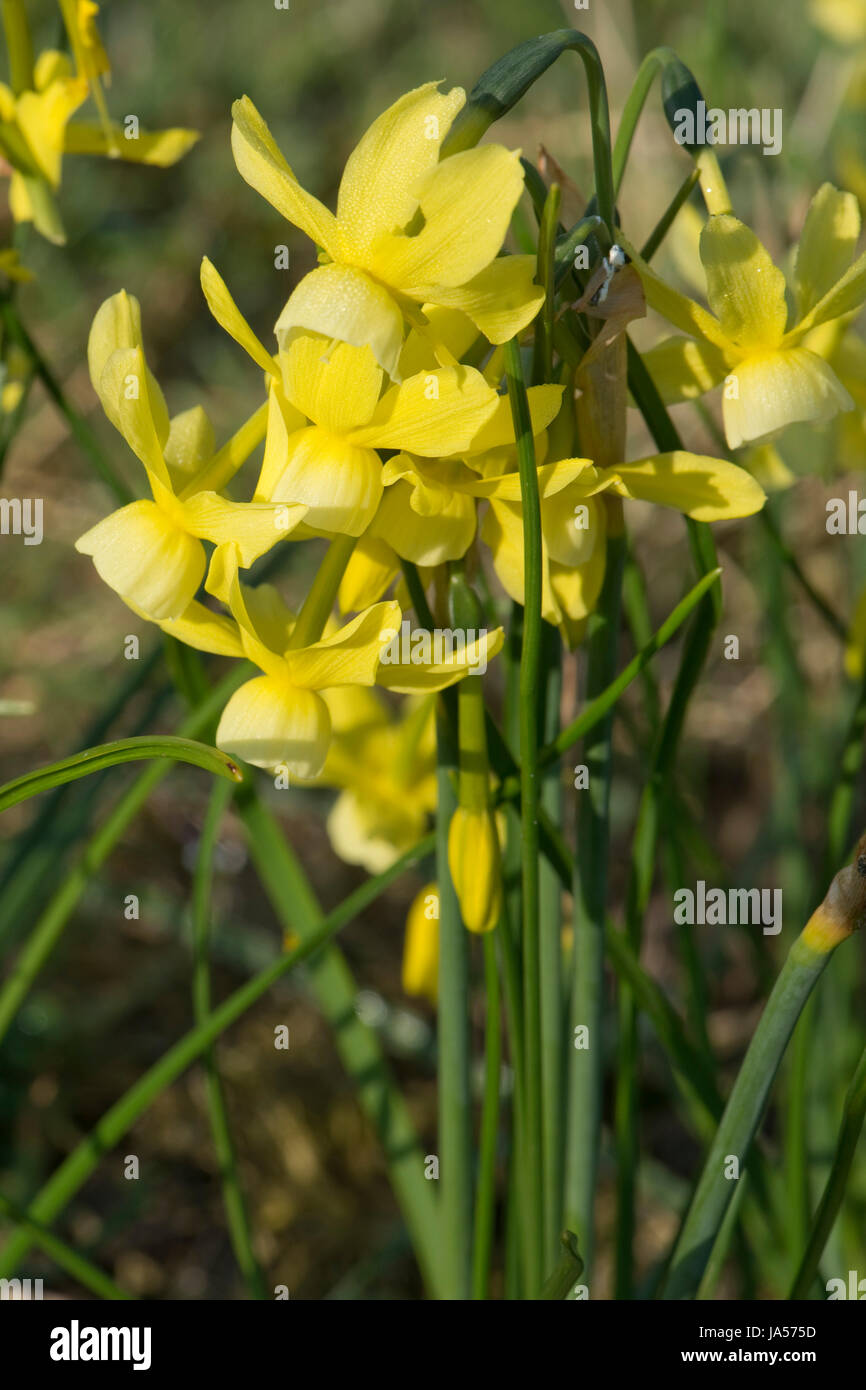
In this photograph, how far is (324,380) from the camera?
450mm

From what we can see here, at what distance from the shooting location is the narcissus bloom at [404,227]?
406 millimetres

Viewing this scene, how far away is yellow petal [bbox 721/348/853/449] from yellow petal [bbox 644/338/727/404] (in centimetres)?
3

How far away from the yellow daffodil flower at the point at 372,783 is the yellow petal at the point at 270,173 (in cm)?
49

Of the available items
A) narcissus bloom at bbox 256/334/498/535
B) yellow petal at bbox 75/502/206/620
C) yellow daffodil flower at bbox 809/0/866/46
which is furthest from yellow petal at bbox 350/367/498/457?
yellow daffodil flower at bbox 809/0/866/46

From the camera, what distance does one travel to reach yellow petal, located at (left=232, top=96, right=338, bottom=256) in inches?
16.9

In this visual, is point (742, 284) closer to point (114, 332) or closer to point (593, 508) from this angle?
point (593, 508)

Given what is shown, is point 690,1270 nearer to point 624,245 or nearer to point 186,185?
point 624,245

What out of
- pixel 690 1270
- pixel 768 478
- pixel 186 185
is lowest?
pixel 690 1270

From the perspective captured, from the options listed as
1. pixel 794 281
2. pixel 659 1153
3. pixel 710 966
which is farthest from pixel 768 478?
pixel 659 1153

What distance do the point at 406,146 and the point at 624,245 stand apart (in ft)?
0.33

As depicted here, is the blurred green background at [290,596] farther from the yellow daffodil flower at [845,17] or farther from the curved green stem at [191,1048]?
the curved green stem at [191,1048]

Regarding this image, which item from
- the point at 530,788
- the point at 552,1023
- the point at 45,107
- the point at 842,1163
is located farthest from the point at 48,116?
the point at 842,1163

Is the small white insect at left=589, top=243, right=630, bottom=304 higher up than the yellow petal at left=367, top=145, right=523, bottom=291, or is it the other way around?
the small white insect at left=589, top=243, right=630, bottom=304

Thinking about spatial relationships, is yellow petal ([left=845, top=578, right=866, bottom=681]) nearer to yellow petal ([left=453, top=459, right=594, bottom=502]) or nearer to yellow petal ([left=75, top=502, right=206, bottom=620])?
yellow petal ([left=453, top=459, right=594, bottom=502])
